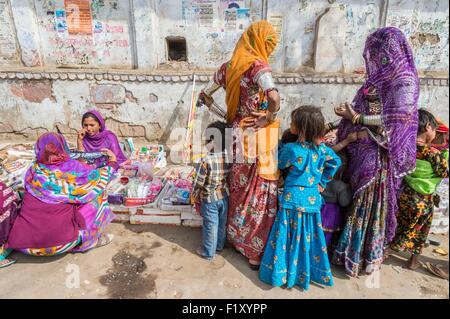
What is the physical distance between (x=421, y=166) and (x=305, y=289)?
1485mm

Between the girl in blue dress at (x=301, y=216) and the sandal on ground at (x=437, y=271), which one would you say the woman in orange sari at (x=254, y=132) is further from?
the sandal on ground at (x=437, y=271)

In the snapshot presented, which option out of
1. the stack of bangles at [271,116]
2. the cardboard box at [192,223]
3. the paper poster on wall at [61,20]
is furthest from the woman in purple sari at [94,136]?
the stack of bangles at [271,116]

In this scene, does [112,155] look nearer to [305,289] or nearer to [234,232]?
[234,232]

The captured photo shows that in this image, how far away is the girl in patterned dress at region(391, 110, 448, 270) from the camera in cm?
280

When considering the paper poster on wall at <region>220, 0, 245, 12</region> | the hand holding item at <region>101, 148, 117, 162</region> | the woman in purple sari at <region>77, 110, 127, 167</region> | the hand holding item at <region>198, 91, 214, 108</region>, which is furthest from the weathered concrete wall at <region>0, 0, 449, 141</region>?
the hand holding item at <region>198, 91, 214, 108</region>

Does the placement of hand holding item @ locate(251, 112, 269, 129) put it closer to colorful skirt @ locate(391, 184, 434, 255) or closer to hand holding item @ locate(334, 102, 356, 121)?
hand holding item @ locate(334, 102, 356, 121)

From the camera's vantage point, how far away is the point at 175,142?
226 inches

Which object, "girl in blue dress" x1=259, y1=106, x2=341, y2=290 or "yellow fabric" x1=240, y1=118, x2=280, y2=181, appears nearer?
"girl in blue dress" x1=259, y1=106, x2=341, y2=290

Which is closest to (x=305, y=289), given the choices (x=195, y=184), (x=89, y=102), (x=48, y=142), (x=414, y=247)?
(x=414, y=247)

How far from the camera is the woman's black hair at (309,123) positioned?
2521 millimetres

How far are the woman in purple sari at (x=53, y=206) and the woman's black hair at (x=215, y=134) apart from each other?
4.25 ft

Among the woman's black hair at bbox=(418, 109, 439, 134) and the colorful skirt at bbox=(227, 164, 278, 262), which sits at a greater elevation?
the woman's black hair at bbox=(418, 109, 439, 134)

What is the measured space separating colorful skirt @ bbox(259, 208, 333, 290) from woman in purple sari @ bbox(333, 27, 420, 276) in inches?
11.3

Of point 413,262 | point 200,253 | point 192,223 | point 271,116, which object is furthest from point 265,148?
point 413,262
